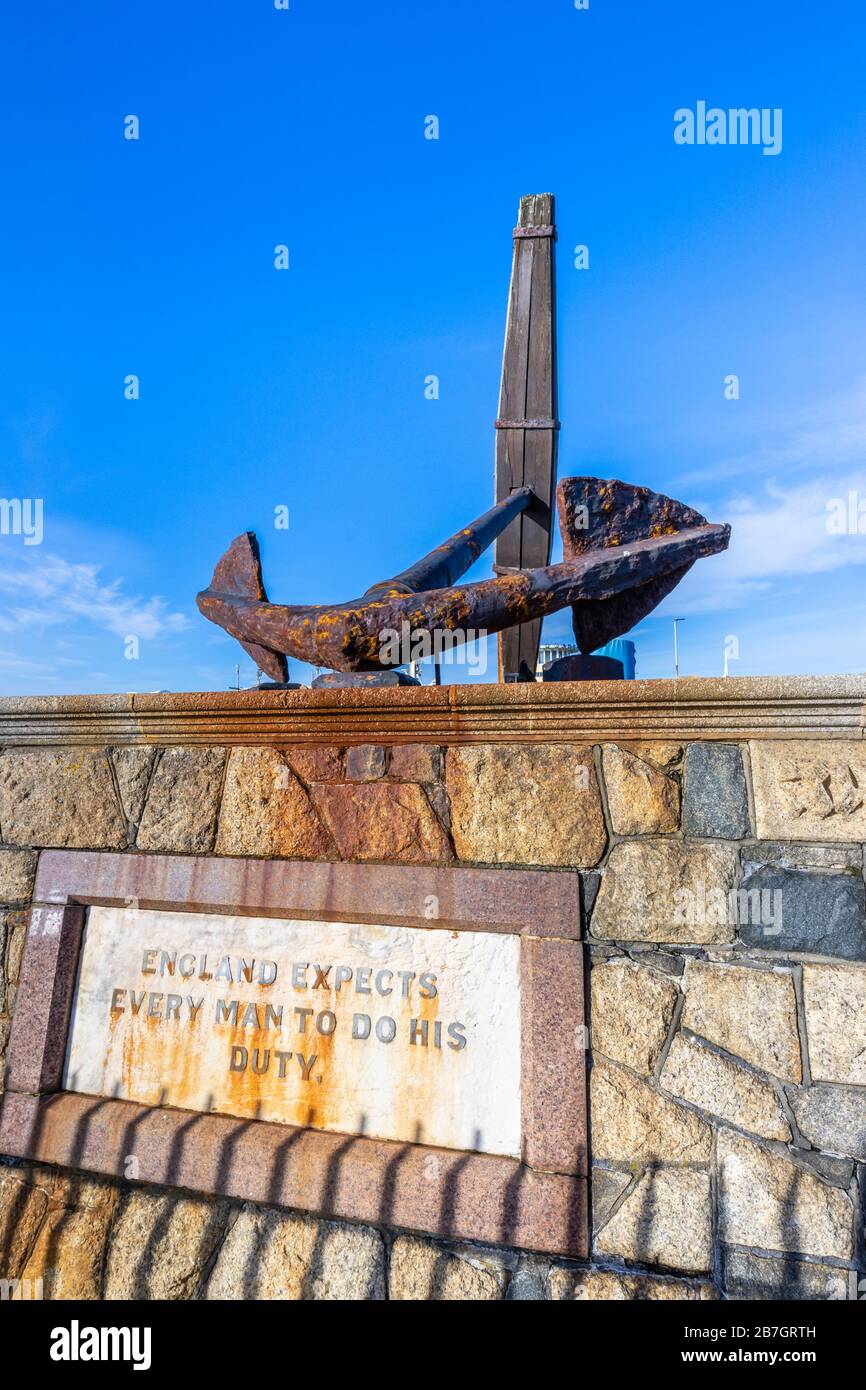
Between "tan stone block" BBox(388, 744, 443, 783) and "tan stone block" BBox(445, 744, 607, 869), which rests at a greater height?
"tan stone block" BBox(388, 744, 443, 783)

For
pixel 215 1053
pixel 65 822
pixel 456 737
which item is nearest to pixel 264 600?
pixel 456 737

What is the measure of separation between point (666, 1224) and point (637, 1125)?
25 cm

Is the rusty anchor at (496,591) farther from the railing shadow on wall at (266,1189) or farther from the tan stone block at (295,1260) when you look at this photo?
the tan stone block at (295,1260)

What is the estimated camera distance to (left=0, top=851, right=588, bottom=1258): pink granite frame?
2.10 meters

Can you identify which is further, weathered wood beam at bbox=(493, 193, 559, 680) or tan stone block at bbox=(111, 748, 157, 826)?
weathered wood beam at bbox=(493, 193, 559, 680)

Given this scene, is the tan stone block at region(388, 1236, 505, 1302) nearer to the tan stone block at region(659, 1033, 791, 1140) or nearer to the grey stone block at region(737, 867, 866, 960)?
the tan stone block at region(659, 1033, 791, 1140)

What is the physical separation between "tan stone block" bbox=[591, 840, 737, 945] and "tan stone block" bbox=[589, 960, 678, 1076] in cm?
11

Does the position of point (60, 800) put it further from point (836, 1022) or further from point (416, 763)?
point (836, 1022)

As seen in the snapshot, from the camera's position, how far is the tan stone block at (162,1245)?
2.34m

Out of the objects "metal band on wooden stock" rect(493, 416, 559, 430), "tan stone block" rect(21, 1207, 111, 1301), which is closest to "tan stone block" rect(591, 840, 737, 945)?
"tan stone block" rect(21, 1207, 111, 1301)

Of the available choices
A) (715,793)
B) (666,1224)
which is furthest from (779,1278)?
(715,793)

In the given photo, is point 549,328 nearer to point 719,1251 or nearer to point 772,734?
point 772,734

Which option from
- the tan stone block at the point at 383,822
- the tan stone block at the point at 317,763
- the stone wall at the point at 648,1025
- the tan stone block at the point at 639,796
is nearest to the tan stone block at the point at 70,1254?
the stone wall at the point at 648,1025

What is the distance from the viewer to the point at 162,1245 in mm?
2371
